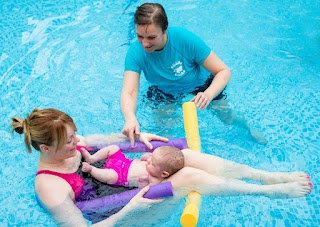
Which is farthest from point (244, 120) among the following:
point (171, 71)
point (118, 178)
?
point (118, 178)

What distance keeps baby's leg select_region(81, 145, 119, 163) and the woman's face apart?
0.76m

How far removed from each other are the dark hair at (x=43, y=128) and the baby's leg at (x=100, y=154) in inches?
16.3

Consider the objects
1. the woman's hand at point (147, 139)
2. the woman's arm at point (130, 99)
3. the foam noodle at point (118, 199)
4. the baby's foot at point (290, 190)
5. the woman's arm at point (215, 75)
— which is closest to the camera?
the foam noodle at point (118, 199)

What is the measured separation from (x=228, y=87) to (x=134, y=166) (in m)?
1.80

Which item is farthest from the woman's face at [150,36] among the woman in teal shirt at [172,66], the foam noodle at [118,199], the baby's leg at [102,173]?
the foam noodle at [118,199]

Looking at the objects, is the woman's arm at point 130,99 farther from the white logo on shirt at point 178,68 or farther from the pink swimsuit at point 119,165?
the white logo on shirt at point 178,68

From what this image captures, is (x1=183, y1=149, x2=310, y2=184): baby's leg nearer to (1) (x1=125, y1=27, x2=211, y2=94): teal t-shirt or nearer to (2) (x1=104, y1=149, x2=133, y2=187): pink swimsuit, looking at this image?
(2) (x1=104, y1=149, x2=133, y2=187): pink swimsuit

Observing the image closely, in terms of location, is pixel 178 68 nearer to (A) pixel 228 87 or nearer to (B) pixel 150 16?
(B) pixel 150 16

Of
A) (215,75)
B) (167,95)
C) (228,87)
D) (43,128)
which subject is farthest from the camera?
(228,87)

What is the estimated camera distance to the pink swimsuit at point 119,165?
9.34 feet

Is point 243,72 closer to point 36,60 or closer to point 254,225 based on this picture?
point 254,225

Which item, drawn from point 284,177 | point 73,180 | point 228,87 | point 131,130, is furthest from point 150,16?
point 228,87

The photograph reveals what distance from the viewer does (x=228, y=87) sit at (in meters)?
4.34

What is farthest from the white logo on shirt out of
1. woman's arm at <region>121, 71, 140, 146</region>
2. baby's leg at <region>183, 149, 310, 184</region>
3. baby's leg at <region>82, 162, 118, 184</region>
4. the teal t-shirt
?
baby's leg at <region>82, 162, 118, 184</region>
